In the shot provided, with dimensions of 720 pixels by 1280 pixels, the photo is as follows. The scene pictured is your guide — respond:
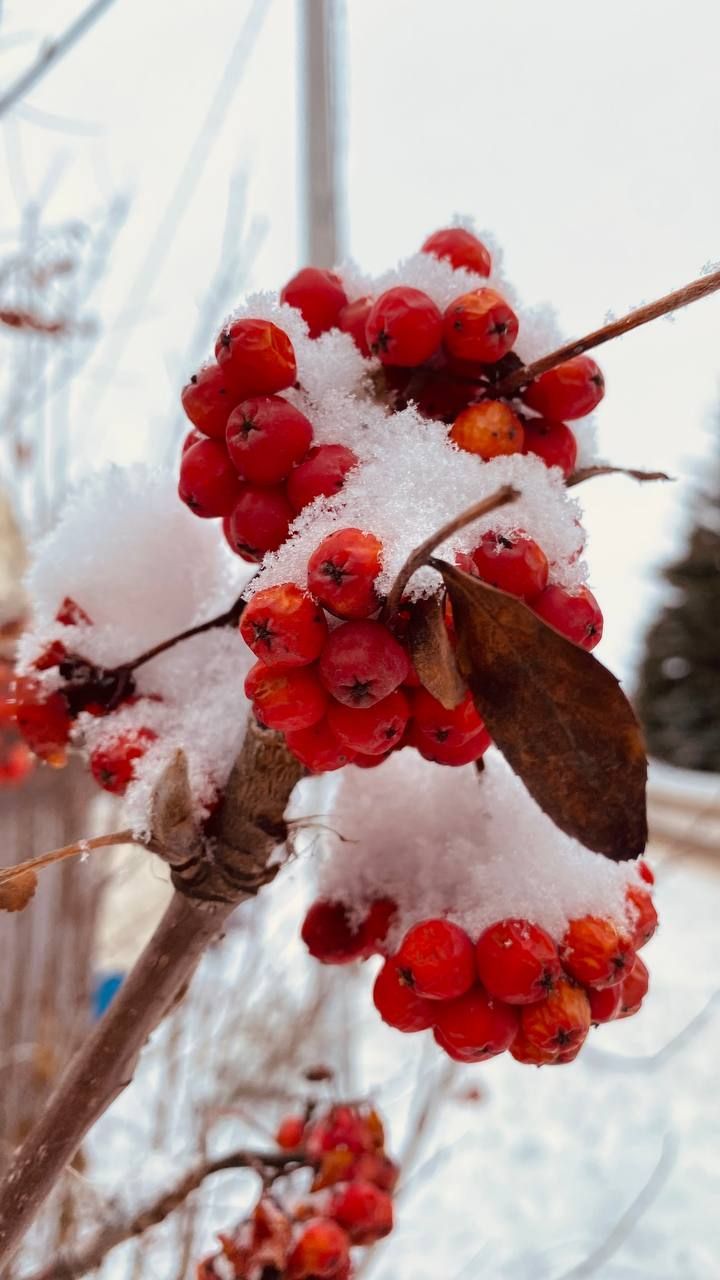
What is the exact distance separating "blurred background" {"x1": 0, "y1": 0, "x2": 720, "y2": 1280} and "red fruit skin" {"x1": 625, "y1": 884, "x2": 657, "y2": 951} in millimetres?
339

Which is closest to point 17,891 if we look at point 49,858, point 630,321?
point 49,858

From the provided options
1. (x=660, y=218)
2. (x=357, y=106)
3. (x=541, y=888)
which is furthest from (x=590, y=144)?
(x=541, y=888)

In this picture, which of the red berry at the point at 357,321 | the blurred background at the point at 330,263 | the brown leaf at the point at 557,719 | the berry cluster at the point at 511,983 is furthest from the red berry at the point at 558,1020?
the blurred background at the point at 330,263

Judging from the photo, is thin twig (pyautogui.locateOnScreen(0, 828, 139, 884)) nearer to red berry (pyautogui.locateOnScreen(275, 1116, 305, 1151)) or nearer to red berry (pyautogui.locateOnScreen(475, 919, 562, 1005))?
red berry (pyautogui.locateOnScreen(475, 919, 562, 1005))

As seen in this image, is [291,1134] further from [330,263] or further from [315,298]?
[330,263]

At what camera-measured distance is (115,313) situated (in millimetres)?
1073

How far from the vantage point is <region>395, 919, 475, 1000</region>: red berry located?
0.28m

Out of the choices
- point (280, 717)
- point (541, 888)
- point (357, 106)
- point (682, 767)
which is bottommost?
point (682, 767)

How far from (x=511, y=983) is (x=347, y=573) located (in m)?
0.14

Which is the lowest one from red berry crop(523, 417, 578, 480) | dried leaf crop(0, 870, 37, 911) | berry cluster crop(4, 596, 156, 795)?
dried leaf crop(0, 870, 37, 911)

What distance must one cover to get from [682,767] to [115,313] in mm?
3534

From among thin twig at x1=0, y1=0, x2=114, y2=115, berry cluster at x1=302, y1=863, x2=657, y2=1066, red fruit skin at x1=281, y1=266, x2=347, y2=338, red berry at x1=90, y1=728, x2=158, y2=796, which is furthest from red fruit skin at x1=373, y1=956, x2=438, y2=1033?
thin twig at x1=0, y1=0, x2=114, y2=115

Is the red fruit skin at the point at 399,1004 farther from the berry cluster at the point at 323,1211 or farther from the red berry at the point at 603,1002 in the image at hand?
the berry cluster at the point at 323,1211

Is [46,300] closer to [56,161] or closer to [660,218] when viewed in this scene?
[56,161]
